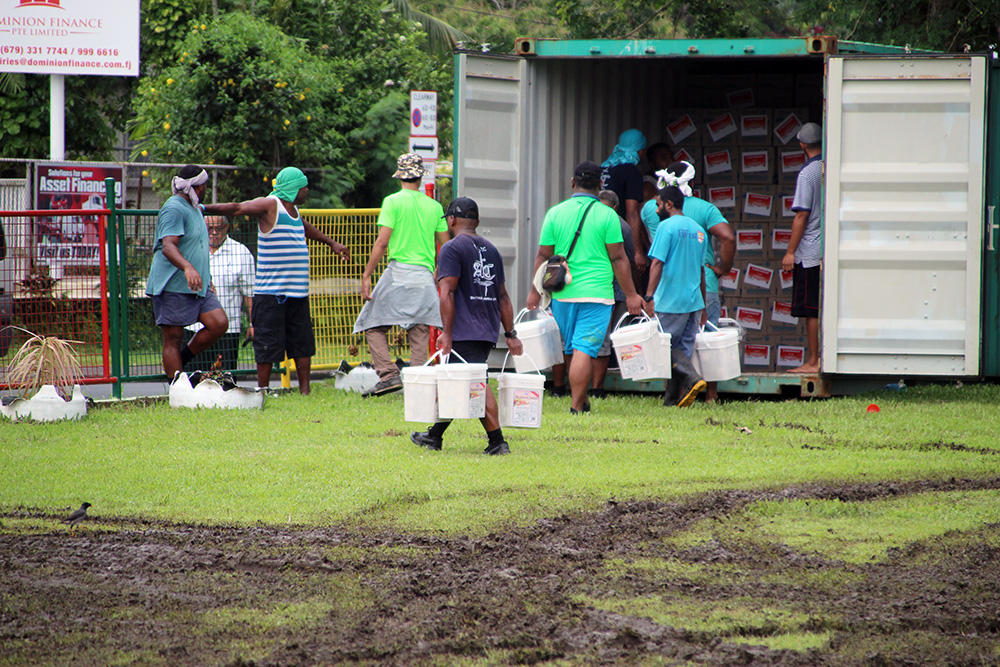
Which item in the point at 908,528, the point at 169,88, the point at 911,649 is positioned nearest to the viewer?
the point at 911,649

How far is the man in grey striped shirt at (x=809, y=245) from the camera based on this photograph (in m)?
10.4

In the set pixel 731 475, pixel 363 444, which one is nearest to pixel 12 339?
pixel 363 444

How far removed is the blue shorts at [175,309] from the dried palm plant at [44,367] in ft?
2.50

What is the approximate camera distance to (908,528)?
5.95m

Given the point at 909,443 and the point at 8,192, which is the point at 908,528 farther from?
the point at 8,192

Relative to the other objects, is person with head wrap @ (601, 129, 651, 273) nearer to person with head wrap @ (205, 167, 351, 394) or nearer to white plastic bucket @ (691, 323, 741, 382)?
white plastic bucket @ (691, 323, 741, 382)

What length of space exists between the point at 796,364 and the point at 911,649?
9.16 metres

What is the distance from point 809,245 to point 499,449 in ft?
13.1

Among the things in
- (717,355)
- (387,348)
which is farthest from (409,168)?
(717,355)

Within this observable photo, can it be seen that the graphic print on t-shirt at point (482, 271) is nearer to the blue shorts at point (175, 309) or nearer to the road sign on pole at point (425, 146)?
the blue shorts at point (175, 309)

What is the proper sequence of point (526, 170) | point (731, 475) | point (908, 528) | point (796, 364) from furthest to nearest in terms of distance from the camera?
point (796, 364), point (526, 170), point (731, 475), point (908, 528)

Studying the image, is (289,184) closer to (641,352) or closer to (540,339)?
(540,339)

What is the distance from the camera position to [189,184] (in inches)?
384

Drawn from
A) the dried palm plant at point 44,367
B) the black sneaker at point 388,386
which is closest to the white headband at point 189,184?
the dried palm plant at point 44,367
